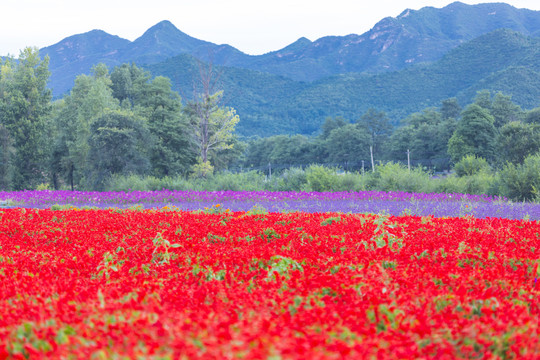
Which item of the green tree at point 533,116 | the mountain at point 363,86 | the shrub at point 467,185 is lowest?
the shrub at point 467,185

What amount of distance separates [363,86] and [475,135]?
54736 millimetres

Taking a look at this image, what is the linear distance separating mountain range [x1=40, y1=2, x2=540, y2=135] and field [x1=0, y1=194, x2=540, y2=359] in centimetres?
2431

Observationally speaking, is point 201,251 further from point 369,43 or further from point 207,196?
point 369,43

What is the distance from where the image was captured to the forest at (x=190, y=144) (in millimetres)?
18828

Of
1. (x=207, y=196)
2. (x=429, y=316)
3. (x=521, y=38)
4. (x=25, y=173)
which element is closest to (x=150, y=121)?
(x=25, y=173)

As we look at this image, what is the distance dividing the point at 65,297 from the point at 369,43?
140496 mm

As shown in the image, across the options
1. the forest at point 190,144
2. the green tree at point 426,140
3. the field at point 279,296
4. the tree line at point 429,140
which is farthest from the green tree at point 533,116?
the field at point 279,296

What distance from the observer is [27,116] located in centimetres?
3928

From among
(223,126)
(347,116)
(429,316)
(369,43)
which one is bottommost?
(429,316)

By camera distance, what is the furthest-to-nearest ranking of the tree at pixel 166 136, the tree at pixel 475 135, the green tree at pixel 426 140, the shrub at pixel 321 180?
the green tree at pixel 426 140
the tree at pixel 475 135
the tree at pixel 166 136
the shrub at pixel 321 180

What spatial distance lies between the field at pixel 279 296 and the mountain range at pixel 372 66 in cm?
2431

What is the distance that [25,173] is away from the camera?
39.1m

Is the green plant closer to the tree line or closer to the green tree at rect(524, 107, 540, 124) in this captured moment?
the tree line

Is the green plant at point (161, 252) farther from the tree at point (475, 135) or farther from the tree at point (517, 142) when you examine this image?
the tree at point (475, 135)
